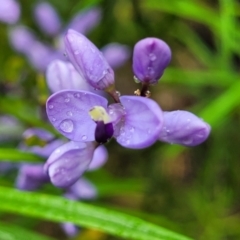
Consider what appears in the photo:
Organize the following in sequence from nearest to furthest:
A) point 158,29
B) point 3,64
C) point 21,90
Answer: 1. point 21,90
2. point 158,29
3. point 3,64

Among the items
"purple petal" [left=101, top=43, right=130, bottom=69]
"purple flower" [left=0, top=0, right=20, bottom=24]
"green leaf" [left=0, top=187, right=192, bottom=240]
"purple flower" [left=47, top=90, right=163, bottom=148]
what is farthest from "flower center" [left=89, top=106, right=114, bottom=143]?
"purple petal" [left=101, top=43, right=130, bottom=69]

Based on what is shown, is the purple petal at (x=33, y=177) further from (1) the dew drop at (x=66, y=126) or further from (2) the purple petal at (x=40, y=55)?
(2) the purple petal at (x=40, y=55)

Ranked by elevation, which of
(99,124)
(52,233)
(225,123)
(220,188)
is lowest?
(52,233)

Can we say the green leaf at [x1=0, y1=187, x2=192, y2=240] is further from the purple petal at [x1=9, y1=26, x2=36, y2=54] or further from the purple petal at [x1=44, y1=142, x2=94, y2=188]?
the purple petal at [x1=9, y1=26, x2=36, y2=54]

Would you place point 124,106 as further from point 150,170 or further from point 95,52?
point 150,170

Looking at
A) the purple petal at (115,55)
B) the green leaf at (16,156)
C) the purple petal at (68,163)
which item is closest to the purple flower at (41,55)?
the purple petal at (115,55)

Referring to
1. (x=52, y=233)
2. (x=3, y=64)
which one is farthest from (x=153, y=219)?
(x=52, y=233)
